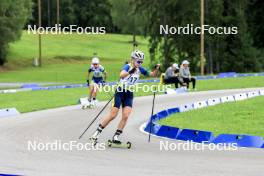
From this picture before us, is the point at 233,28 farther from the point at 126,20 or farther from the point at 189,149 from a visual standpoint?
the point at 126,20

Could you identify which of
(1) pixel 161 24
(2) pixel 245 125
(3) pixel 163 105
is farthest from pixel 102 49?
(2) pixel 245 125

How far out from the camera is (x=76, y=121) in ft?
60.4

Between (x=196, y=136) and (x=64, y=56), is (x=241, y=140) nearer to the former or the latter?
(x=196, y=136)

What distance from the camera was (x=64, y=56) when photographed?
84188 mm

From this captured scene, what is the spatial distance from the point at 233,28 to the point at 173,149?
41.3m

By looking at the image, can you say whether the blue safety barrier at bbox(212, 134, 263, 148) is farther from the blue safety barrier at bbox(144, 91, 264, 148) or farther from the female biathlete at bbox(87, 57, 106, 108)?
the female biathlete at bbox(87, 57, 106, 108)

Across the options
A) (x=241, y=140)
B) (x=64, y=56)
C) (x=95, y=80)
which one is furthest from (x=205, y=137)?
(x=64, y=56)

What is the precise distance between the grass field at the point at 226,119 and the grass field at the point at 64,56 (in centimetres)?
3441

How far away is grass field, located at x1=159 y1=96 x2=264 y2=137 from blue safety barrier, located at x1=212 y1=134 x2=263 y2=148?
1501mm

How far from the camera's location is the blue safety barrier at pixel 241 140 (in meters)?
12.4

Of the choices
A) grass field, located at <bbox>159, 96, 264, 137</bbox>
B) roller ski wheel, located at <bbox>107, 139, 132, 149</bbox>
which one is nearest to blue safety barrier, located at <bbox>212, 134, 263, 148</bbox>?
grass field, located at <bbox>159, 96, 264, 137</bbox>

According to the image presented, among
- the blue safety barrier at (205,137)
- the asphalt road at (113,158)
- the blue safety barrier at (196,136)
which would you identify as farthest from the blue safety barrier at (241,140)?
the asphalt road at (113,158)

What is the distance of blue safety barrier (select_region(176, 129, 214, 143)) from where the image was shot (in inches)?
521

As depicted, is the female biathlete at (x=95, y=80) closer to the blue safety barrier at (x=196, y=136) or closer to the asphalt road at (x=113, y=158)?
the asphalt road at (x=113, y=158)
